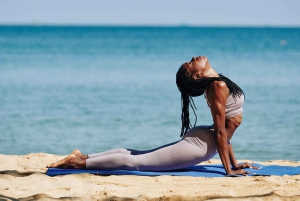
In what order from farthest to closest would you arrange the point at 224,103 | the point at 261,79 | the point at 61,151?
the point at 261,79, the point at 61,151, the point at 224,103

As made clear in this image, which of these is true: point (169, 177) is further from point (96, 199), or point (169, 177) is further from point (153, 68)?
point (153, 68)

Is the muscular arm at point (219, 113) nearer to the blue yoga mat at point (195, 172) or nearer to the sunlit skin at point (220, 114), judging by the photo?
the sunlit skin at point (220, 114)

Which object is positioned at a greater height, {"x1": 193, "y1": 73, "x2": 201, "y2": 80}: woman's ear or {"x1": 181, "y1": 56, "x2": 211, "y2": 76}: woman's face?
{"x1": 181, "y1": 56, "x2": 211, "y2": 76}: woman's face

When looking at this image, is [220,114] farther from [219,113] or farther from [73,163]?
[73,163]

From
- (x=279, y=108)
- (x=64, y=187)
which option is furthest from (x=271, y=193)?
(x=279, y=108)

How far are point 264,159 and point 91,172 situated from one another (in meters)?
4.62

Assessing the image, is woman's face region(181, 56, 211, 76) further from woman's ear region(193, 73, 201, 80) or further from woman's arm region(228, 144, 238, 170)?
woman's arm region(228, 144, 238, 170)

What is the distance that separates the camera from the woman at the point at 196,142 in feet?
19.9

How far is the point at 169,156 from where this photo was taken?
20.2ft

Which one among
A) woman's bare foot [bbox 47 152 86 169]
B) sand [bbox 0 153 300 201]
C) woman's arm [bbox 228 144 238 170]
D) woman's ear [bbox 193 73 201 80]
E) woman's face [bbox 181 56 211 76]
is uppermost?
woman's face [bbox 181 56 211 76]

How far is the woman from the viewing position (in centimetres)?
607

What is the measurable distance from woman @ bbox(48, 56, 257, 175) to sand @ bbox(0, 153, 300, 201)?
8.4 inches

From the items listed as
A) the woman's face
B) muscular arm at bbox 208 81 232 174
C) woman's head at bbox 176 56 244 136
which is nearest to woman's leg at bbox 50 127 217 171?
muscular arm at bbox 208 81 232 174

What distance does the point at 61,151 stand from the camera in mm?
10859
